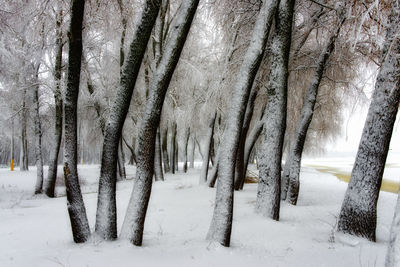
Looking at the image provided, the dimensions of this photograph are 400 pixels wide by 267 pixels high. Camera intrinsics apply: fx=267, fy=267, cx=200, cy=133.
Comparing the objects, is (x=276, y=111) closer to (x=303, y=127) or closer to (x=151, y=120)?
(x=303, y=127)

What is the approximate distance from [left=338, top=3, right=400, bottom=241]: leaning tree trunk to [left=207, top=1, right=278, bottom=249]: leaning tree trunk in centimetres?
243

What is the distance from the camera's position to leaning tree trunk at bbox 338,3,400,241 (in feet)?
15.6

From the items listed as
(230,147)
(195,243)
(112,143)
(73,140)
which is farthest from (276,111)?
(73,140)

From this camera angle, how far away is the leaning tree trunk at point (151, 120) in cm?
376

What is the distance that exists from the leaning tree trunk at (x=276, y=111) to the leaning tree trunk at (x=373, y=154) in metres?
1.35

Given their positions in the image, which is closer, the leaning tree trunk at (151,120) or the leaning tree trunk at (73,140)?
the leaning tree trunk at (73,140)

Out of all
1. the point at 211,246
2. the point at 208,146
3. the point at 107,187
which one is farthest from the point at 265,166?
the point at 208,146

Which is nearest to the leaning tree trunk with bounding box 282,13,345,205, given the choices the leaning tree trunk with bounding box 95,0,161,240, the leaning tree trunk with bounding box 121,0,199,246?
the leaning tree trunk with bounding box 121,0,199,246

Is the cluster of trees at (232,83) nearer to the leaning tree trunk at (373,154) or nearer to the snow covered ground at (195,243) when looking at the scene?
the leaning tree trunk at (373,154)

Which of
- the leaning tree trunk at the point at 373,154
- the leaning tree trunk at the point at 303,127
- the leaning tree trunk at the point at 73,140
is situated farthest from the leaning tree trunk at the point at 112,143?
the leaning tree trunk at the point at 303,127

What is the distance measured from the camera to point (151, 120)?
3809 mm

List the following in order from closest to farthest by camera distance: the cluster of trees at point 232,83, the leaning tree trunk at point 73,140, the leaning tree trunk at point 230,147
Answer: the leaning tree trunk at point 73,140 < the cluster of trees at point 232,83 < the leaning tree trunk at point 230,147

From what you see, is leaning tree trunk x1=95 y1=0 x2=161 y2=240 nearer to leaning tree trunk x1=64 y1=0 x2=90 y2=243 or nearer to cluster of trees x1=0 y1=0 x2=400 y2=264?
cluster of trees x1=0 y1=0 x2=400 y2=264

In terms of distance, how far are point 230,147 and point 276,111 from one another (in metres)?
2.05
